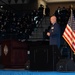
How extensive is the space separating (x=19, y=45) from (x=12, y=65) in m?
0.67

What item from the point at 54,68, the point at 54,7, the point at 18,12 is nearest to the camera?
the point at 54,68

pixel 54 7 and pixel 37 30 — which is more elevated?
pixel 54 7

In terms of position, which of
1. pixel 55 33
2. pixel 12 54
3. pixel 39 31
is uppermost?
pixel 55 33

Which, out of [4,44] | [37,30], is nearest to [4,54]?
[4,44]

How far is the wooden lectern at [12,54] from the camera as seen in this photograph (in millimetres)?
7637

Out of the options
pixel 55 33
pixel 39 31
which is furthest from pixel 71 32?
pixel 39 31

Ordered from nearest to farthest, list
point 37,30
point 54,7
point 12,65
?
1. point 12,65
2. point 37,30
3. point 54,7

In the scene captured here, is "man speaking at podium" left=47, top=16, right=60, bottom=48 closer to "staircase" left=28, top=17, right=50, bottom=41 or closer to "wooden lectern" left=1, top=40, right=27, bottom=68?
"wooden lectern" left=1, top=40, right=27, bottom=68

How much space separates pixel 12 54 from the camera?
25.2ft

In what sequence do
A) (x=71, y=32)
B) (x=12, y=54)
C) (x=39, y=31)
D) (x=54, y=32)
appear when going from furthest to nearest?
(x=39, y=31) → (x=12, y=54) → (x=71, y=32) → (x=54, y=32)

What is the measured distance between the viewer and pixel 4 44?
7801mm

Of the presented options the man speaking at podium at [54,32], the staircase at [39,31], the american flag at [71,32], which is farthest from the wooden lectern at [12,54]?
the staircase at [39,31]

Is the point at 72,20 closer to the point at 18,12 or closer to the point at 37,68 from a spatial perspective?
the point at 37,68

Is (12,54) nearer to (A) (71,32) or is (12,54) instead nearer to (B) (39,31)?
(A) (71,32)
